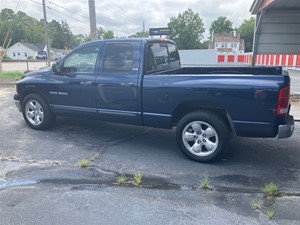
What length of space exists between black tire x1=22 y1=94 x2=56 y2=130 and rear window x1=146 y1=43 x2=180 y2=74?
8.02ft

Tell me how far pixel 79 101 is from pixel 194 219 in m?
3.26

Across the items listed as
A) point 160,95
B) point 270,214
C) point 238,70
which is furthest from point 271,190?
point 238,70

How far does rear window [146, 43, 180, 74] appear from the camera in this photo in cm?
468

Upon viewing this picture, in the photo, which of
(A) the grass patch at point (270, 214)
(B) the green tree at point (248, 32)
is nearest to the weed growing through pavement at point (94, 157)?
(A) the grass patch at point (270, 214)

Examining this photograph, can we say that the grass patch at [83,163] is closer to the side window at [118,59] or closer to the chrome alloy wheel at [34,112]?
the side window at [118,59]

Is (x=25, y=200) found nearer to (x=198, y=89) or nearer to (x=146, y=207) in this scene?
(x=146, y=207)

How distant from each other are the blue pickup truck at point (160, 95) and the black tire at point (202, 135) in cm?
1

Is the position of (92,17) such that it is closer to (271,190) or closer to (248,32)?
(271,190)

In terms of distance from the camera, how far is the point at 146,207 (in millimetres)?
3068

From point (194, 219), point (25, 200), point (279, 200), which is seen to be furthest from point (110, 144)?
point (279, 200)

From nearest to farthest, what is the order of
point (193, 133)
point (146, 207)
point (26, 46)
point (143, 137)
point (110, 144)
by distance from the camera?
point (146, 207)
point (193, 133)
point (110, 144)
point (143, 137)
point (26, 46)

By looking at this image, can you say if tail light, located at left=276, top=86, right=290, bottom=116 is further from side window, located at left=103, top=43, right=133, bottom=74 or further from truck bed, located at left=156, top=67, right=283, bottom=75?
side window, located at left=103, top=43, right=133, bottom=74

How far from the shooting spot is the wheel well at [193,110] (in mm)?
4121

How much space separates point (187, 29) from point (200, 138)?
76.0 meters
